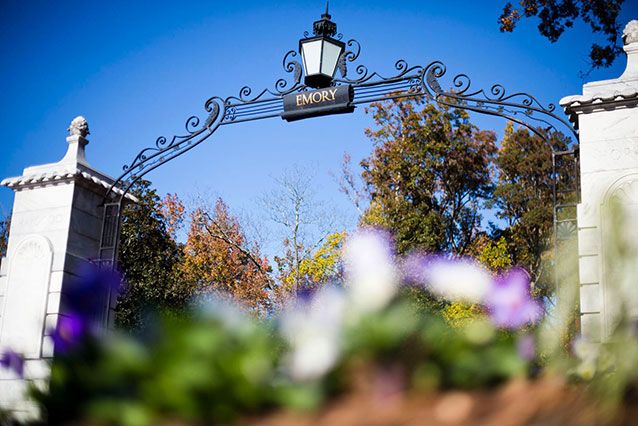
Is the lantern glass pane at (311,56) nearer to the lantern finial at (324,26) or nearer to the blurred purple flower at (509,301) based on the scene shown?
the lantern finial at (324,26)

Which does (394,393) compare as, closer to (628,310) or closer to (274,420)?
(274,420)

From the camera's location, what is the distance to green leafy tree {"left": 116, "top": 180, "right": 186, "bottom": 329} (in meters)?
19.5

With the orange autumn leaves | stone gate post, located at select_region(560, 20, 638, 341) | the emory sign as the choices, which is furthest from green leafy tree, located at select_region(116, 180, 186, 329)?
stone gate post, located at select_region(560, 20, 638, 341)

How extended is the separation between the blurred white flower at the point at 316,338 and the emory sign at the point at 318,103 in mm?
5920

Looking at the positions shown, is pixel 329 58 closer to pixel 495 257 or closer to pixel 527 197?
pixel 495 257

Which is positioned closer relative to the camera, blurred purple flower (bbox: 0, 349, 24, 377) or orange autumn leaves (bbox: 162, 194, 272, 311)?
blurred purple flower (bbox: 0, 349, 24, 377)

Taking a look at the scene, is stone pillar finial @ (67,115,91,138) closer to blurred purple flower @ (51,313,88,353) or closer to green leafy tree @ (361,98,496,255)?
blurred purple flower @ (51,313,88,353)

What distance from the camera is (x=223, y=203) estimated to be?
878 inches

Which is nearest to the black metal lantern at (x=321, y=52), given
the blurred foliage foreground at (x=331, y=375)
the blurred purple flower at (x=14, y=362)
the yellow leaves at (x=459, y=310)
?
the blurred purple flower at (x=14, y=362)

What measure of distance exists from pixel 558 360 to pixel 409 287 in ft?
56.4

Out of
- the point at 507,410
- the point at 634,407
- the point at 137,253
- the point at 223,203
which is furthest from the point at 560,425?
the point at 223,203

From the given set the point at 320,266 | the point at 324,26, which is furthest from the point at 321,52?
the point at 320,266

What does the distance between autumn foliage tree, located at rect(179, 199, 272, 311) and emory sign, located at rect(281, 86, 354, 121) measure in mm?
13475

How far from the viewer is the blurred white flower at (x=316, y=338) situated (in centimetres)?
105
